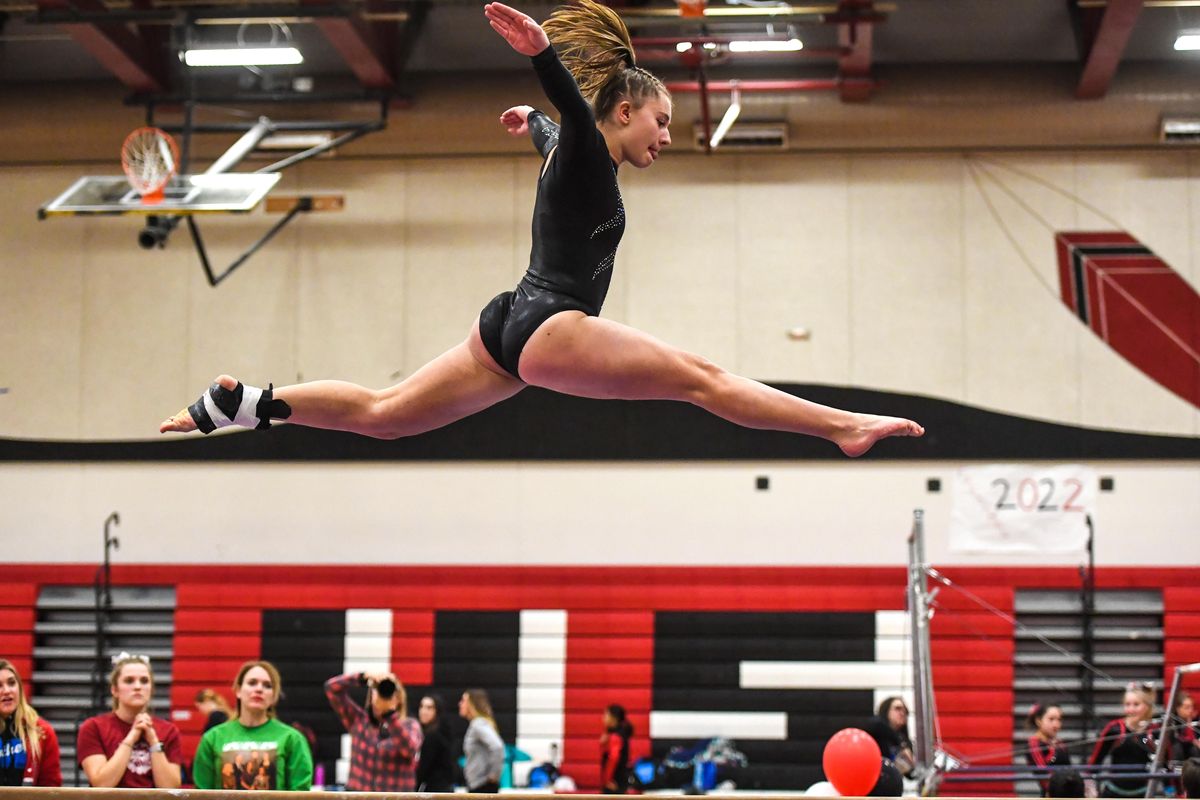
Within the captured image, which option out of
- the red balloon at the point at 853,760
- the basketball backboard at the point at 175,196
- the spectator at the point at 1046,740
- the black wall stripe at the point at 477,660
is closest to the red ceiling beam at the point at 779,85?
the basketball backboard at the point at 175,196

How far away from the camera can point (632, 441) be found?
11.8 meters

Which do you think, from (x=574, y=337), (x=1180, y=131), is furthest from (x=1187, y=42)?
(x=574, y=337)

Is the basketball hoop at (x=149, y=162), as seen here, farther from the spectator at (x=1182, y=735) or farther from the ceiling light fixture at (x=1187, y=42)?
the ceiling light fixture at (x=1187, y=42)

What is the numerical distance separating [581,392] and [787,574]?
27.0 feet

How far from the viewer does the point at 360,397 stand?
3.85 m

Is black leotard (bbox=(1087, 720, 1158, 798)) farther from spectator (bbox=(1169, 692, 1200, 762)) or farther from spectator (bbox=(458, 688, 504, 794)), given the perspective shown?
spectator (bbox=(458, 688, 504, 794))

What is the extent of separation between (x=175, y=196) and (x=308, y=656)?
4.35m

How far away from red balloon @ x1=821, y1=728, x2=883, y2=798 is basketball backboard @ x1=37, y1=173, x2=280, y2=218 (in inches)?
243

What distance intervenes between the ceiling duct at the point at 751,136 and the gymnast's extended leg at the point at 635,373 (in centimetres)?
855

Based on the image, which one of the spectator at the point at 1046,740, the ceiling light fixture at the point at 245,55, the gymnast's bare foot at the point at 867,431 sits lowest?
the spectator at the point at 1046,740

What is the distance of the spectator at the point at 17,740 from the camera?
18.0 ft

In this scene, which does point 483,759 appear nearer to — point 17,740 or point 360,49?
point 17,740

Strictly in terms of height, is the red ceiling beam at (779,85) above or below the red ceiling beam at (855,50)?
below

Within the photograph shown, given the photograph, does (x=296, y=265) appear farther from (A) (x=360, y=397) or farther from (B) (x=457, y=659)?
(A) (x=360, y=397)
